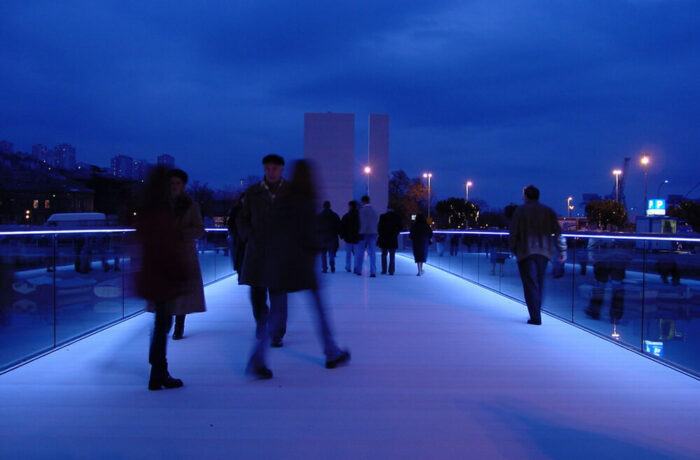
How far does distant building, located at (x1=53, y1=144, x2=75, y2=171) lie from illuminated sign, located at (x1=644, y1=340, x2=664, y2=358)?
376 ft

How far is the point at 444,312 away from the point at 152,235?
14.2 feet

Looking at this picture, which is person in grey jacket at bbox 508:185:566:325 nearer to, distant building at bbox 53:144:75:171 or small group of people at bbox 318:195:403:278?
small group of people at bbox 318:195:403:278

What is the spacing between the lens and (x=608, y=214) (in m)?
72.2

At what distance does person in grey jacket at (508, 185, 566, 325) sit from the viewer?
20.0ft

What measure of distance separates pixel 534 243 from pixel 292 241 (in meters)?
3.30

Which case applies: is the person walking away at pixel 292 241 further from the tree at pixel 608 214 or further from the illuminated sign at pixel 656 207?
the tree at pixel 608 214

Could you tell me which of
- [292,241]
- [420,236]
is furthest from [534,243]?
[420,236]

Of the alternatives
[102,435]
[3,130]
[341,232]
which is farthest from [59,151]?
[102,435]

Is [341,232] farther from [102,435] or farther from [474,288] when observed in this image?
[102,435]

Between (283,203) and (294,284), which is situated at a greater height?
(283,203)

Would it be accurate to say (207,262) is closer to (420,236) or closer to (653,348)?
(420,236)

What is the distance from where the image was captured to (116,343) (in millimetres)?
4953

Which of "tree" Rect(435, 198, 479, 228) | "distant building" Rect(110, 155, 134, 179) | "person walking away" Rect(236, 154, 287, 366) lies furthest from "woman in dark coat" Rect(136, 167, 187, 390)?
"distant building" Rect(110, 155, 134, 179)

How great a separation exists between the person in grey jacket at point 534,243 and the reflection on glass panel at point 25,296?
4506 mm
